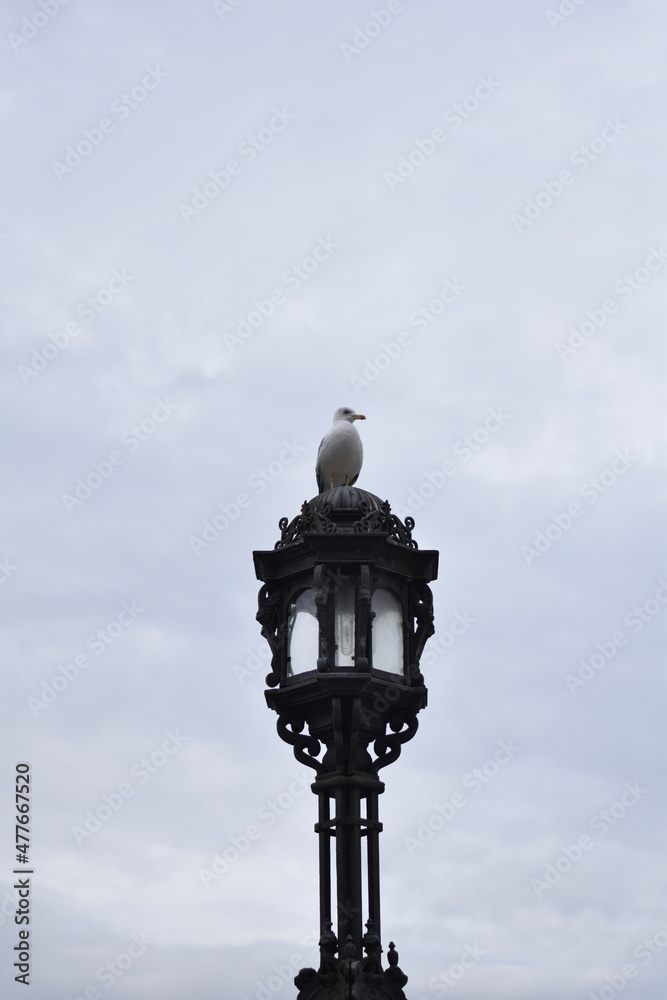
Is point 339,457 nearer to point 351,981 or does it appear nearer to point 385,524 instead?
point 385,524

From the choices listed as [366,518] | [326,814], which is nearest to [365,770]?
[326,814]

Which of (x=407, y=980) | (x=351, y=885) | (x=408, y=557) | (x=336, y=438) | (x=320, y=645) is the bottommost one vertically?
(x=407, y=980)

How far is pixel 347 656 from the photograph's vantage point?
35.4ft

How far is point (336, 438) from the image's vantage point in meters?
13.0

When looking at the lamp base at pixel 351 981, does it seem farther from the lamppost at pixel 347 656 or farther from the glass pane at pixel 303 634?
the glass pane at pixel 303 634

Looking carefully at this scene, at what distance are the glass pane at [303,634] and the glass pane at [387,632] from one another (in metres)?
0.49

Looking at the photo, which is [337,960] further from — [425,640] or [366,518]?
[366,518]

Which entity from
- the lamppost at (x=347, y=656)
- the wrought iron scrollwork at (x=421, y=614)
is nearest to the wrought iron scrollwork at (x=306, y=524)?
the lamppost at (x=347, y=656)

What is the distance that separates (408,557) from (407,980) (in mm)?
3313

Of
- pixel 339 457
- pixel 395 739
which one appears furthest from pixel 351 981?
pixel 339 457

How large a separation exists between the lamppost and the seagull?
1.35m

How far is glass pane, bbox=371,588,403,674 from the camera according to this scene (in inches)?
431

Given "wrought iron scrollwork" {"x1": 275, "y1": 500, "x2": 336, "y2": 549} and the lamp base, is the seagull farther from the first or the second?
the lamp base

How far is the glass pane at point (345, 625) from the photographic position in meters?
10.8
